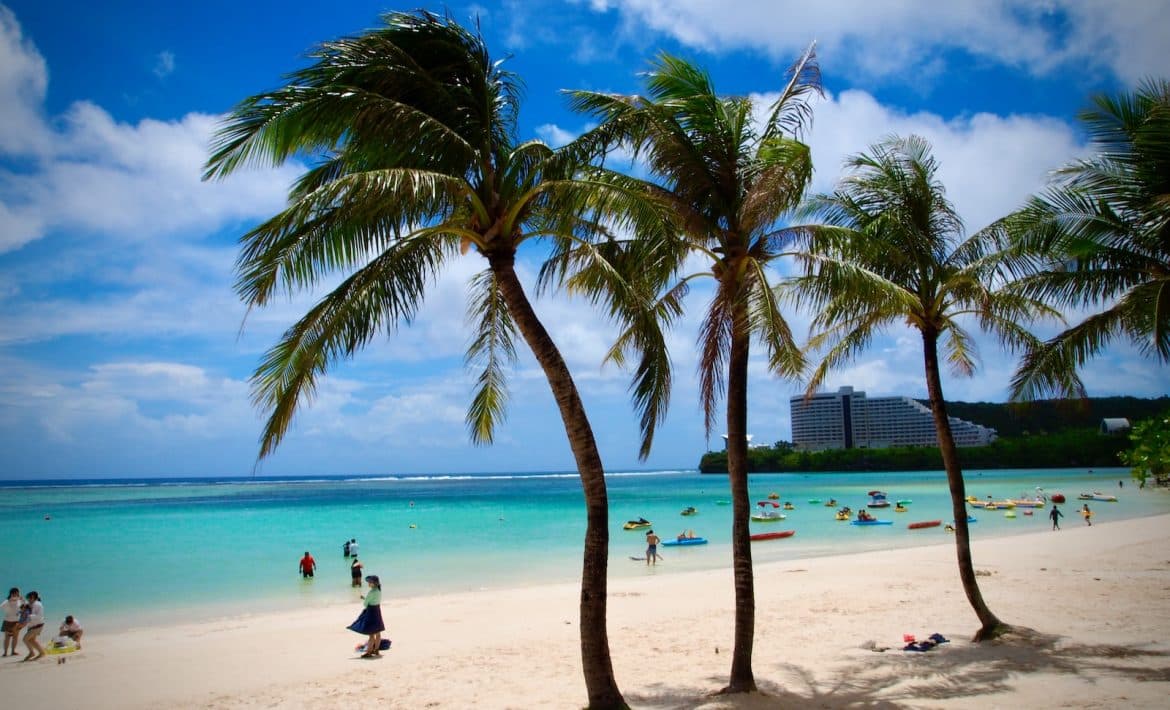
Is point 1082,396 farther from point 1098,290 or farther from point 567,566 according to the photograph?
point 567,566

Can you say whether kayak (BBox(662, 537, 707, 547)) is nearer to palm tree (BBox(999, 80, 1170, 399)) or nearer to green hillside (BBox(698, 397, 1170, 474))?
palm tree (BBox(999, 80, 1170, 399))

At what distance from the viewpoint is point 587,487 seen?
248 inches

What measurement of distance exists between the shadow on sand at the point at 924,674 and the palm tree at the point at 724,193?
23.8 inches

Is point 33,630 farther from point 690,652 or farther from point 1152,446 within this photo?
point 1152,446

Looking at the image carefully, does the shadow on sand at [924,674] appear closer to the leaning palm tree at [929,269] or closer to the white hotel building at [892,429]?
the leaning palm tree at [929,269]

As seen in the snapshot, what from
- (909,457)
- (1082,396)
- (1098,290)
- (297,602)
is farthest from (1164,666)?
(909,457)

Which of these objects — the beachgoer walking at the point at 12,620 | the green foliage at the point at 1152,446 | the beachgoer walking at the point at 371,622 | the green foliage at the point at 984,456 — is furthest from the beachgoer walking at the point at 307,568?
the green foliage at the point at 984,456

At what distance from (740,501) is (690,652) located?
4675mm

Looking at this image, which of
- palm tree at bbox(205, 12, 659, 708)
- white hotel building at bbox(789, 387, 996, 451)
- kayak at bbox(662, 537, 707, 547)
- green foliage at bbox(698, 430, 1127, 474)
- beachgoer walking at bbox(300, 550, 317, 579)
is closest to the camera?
palm tree at bbox(205, 12, 659, 708)

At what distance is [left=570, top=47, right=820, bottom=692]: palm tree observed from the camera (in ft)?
22.7

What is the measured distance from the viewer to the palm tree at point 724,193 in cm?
693

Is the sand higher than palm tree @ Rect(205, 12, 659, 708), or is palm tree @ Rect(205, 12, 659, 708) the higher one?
palm tree @ Rect(205, 12, 659, 708)

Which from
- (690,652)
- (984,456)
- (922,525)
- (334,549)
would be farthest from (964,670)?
(984,456)

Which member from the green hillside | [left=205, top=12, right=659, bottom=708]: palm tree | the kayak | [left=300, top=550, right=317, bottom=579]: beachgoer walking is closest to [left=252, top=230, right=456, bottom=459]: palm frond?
[left=205, top=12, right=659, bottom=708]: palm tree
